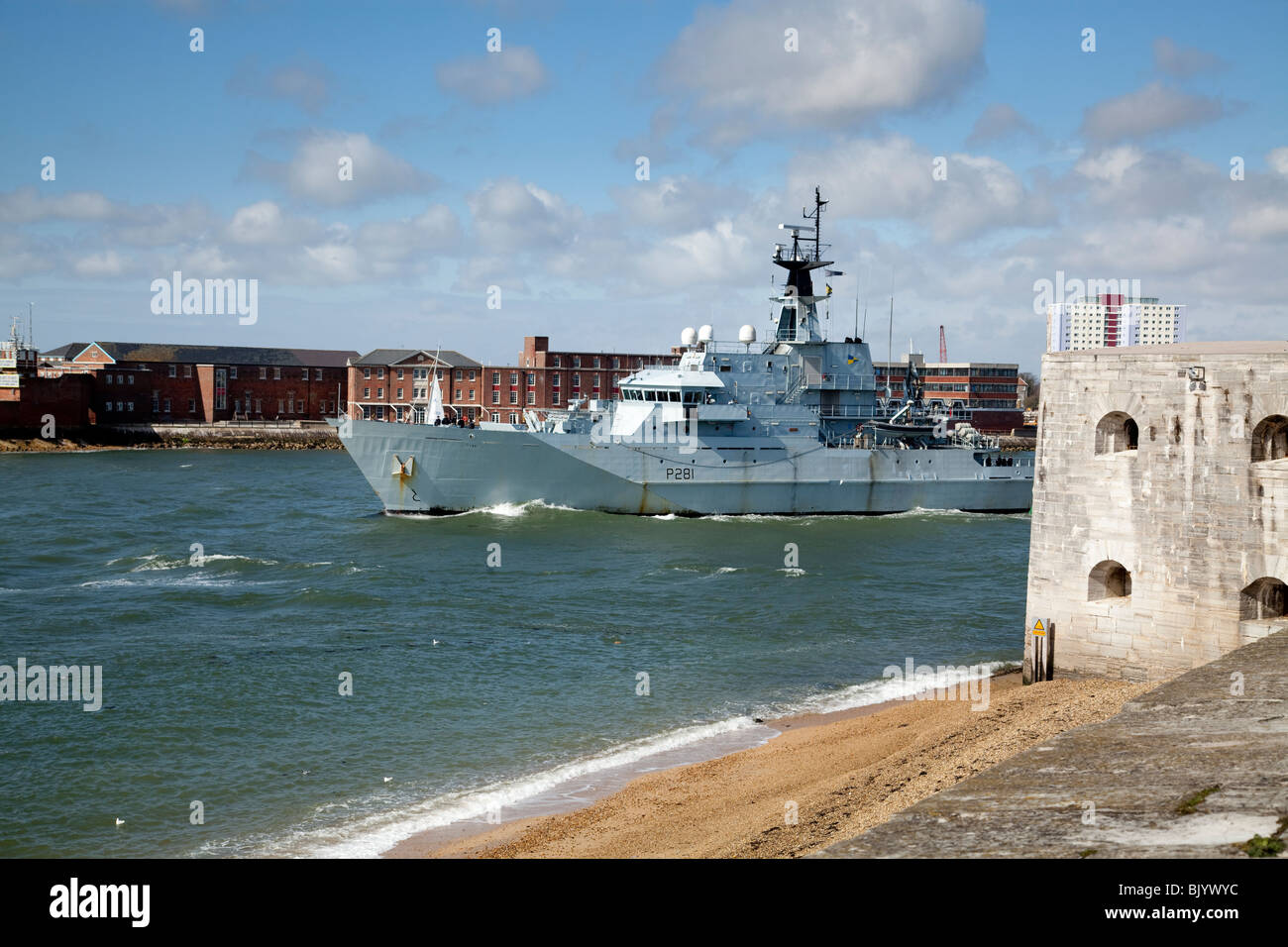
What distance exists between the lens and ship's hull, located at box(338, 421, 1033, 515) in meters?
38.8

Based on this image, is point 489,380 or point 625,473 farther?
point 489,380

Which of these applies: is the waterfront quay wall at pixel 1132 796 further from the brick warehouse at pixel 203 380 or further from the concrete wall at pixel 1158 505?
the brick warehouse at pixel 203 380

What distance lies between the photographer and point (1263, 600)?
554 inches

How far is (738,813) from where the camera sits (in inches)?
488

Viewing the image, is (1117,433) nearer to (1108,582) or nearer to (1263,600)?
(1108,582)

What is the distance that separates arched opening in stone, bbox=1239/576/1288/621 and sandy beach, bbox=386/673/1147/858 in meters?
1.70

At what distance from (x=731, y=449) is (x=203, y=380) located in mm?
64753

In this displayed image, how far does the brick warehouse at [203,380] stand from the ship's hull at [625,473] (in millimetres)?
56743

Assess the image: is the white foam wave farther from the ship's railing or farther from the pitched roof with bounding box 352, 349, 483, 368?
the pitched roof with bounding box 352, 349, 483, 368

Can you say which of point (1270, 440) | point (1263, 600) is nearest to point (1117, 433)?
point (1270, 440)

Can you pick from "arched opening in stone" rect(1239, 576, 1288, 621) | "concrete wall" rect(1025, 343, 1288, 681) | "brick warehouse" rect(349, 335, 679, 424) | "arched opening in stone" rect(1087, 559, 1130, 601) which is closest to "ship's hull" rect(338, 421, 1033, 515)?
"concrete wall" rect(1025, 343, 1288, 681)

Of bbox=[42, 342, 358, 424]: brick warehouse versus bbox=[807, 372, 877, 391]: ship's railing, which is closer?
bbox=[807, 372, 877, 391]: ship's railing
